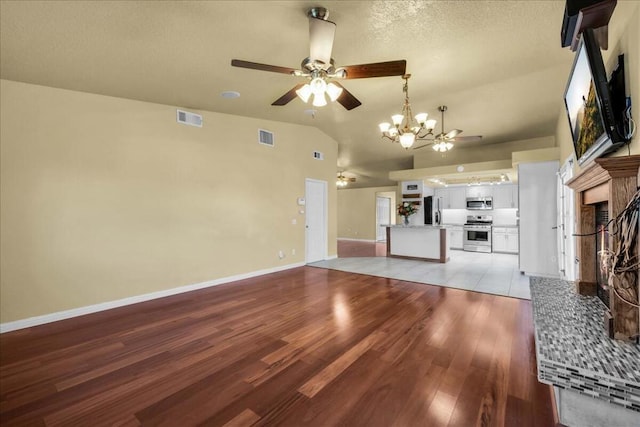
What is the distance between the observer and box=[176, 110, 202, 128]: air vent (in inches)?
178

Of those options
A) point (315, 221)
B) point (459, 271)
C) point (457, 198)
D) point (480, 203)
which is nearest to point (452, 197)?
point (457, 198)

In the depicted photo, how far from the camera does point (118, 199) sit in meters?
3.89

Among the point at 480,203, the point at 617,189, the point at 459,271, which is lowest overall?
the point at 459,271

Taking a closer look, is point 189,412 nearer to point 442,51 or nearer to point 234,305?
point 234,305

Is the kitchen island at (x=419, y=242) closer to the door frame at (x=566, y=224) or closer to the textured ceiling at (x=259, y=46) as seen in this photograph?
the door frame at (x=566, y=224)

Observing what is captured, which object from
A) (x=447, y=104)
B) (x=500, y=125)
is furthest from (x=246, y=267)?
(x=500, y=125)

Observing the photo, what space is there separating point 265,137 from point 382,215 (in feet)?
25.9

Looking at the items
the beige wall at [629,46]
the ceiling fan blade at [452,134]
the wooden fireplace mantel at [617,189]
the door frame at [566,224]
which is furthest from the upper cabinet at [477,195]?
the beige wall at [629,46]

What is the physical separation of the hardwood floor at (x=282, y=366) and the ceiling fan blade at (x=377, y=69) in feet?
8.44

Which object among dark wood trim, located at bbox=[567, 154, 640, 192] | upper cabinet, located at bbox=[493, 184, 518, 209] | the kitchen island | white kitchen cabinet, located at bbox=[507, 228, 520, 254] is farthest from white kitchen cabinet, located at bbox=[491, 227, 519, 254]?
dark wood trim, located at bbox=[567, 154, 640, 192]

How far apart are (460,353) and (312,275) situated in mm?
3488

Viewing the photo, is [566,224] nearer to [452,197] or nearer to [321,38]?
[321,38]

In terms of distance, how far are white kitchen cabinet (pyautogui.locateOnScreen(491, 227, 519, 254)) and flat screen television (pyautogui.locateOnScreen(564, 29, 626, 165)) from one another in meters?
6.39

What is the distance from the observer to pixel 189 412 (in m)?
1.80
